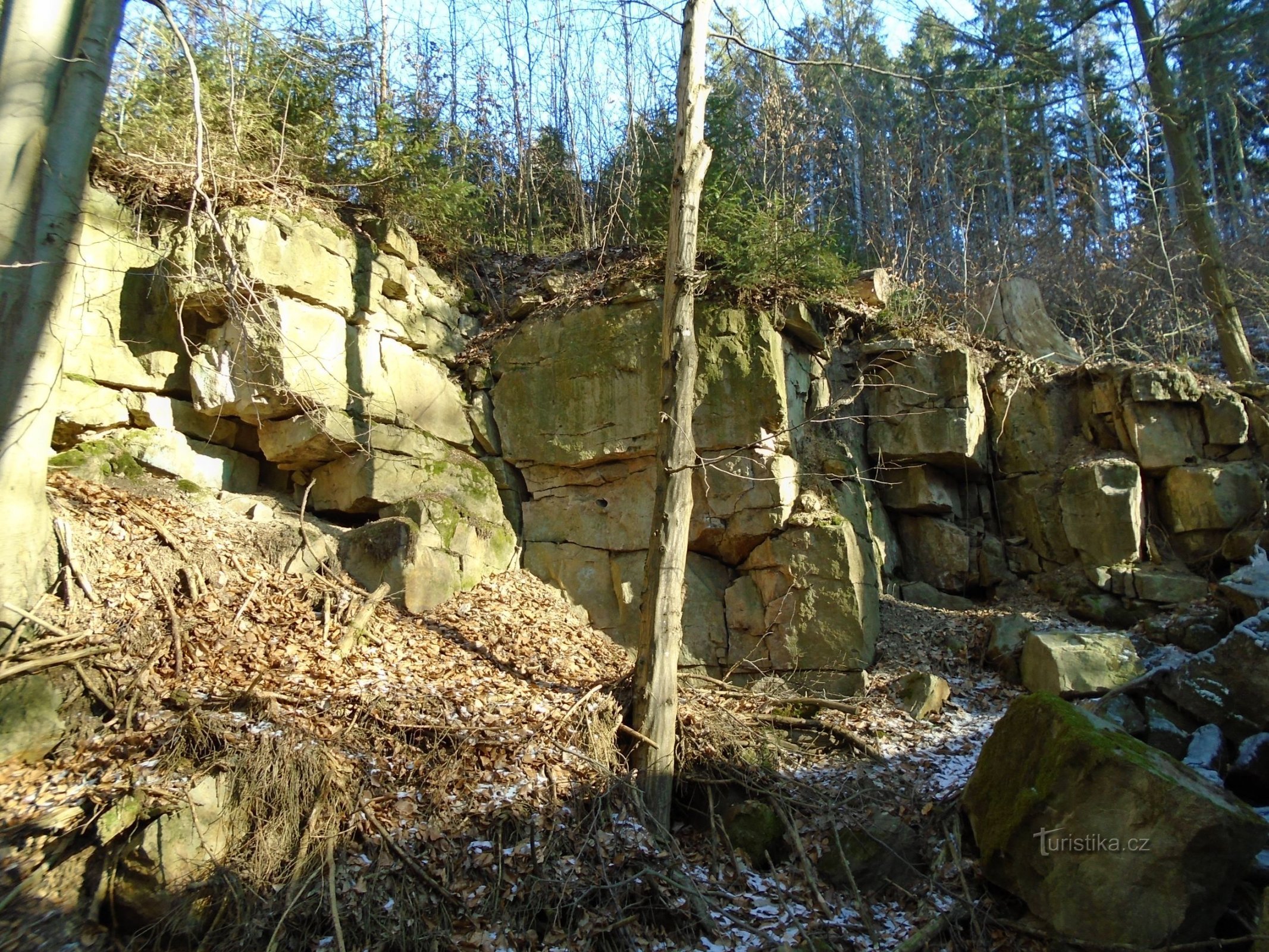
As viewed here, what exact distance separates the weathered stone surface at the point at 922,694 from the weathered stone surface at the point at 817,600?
55cm

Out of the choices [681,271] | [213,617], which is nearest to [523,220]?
[681,271]

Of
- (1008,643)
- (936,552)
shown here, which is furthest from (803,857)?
(936,552)

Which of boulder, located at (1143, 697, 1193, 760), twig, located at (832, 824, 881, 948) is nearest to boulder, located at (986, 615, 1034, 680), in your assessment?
boulder, located at (1143, 697, 1193, 760)

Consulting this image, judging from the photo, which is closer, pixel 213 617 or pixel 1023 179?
pixel 213 617

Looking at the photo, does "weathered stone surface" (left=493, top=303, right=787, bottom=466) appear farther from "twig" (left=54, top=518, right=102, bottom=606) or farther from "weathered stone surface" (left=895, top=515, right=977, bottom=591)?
Result: "twig" (left=54, top=518, right=102, bottom=606)

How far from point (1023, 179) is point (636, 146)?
14.7 metres

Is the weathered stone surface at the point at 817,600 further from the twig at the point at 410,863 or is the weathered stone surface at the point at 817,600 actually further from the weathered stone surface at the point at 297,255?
the weathered stone surface at the point at 297,255

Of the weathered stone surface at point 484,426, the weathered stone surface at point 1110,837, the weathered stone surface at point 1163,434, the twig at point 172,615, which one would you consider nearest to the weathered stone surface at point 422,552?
the weathered stone surface at point 484,426

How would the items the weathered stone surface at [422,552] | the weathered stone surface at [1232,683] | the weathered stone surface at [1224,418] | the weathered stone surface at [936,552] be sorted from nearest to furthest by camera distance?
the weathered stone surface at [1232,683], the weathered stone surface at [422,552], the weathered stone surface at [1224,418], the weathered stone surface at [936,552]

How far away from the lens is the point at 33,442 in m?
5.38

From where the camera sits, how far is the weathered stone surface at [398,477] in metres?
8.35

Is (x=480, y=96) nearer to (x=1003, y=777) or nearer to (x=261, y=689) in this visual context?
(x=261, y=689)

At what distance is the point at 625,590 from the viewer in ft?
28.6

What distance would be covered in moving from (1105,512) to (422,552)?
8302 mm
